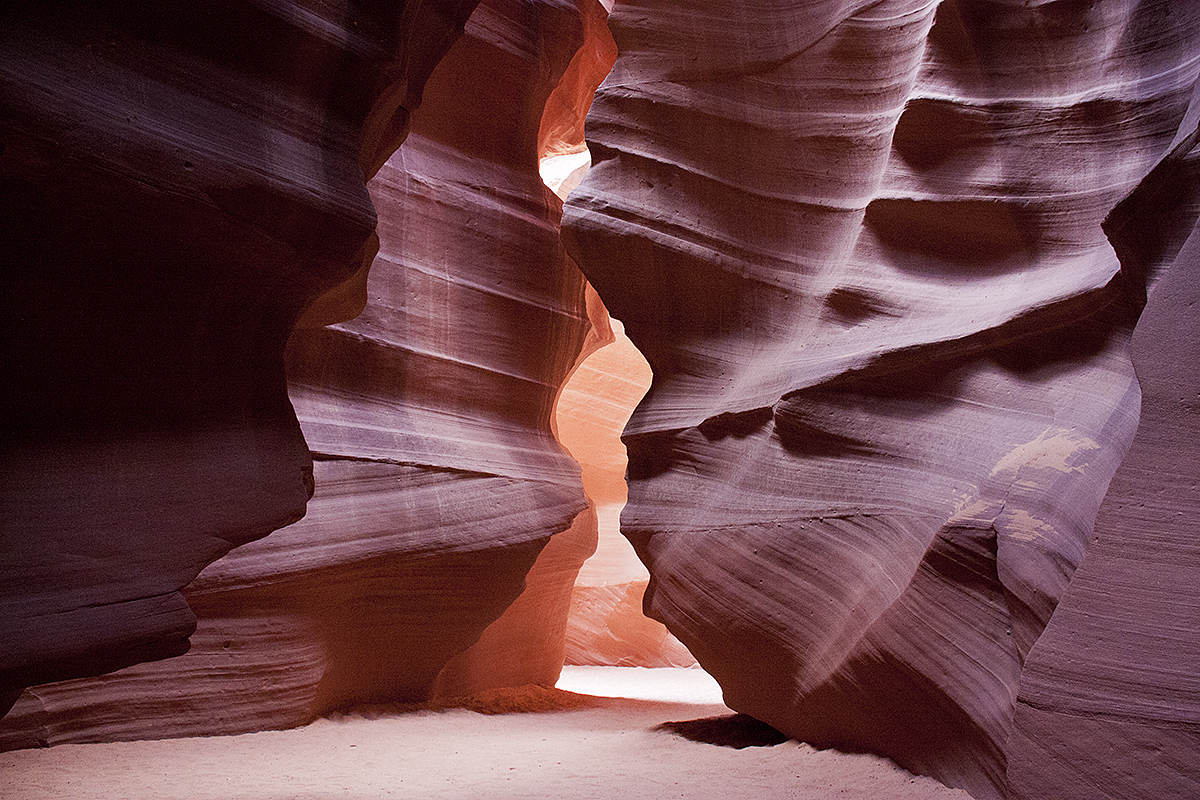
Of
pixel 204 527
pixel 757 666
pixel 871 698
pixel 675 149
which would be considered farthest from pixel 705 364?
pixel 204 527

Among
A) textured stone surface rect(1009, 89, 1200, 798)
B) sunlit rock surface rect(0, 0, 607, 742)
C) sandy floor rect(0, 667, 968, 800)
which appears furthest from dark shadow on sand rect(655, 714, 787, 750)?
textured stone surface rect(1009, 89, 1200, 798)

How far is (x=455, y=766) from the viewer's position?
4.58 m

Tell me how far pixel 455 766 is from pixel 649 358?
281 centimetres

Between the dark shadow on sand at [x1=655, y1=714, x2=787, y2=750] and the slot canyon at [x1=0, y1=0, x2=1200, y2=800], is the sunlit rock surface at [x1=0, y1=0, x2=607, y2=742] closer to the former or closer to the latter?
the slot canyon at [x1=0, y1=0, x2=1200, y2=800]

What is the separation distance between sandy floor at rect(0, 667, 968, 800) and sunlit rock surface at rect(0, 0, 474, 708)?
1.40 m

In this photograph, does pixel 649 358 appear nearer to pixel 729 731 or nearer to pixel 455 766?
pixel 729 731

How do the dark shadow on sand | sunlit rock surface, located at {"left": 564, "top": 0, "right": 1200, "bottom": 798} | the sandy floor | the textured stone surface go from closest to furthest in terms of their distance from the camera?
the textured stone surface < sunlit rock surface, located at {"left": 564, "top": 0, "right": 1200, "bottom": 798} < the sandy floor < the dark shadow on sand

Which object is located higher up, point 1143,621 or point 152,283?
point 152,283

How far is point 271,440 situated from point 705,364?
9.70 ft

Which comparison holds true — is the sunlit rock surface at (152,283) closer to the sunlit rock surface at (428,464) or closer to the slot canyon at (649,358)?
the slot canyon at (649,358)

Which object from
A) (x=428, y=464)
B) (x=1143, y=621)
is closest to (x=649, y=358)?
(x=428, y=464)

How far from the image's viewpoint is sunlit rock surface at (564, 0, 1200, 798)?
3.71 m

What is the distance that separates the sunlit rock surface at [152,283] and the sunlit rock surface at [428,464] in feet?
3.69

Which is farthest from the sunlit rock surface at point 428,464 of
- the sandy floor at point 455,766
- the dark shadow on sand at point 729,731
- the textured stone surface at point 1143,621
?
the textured stone surface at point 1143,621
